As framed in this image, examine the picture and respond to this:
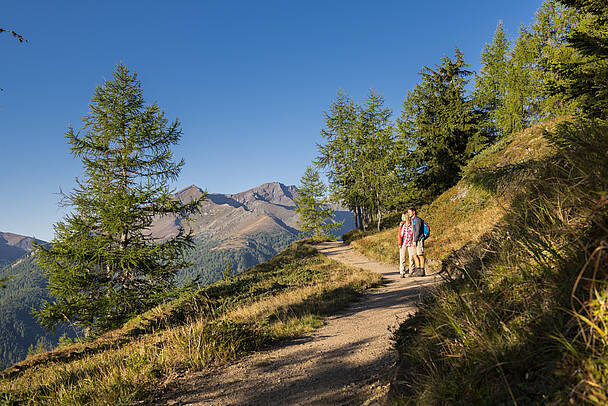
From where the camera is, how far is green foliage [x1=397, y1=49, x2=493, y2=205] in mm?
26141

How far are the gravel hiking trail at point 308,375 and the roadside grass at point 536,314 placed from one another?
0.70 m

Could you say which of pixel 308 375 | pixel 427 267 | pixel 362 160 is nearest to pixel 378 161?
pixel 362 160

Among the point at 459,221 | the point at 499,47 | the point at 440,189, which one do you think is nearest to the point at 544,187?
the point at 459,221

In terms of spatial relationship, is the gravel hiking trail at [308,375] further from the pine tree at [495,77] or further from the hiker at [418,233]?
the pine tree at [495,77]

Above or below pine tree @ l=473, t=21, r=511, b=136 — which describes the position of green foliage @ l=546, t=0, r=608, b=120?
below

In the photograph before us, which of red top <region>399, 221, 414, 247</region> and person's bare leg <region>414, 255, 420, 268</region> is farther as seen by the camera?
person's bare leg <region>414, 255, 420, 268</region>

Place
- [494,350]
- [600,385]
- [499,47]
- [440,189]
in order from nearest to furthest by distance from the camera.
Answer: [600,385] → [494,350] → [440,189] → [499,47]

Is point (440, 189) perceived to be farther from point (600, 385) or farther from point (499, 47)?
point (600, 385)

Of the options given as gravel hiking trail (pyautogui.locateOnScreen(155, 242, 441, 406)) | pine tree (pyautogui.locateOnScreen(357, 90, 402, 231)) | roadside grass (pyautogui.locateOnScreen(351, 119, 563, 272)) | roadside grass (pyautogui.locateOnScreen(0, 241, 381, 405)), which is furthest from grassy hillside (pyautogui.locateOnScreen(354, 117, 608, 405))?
pine tree (pyautogui.locateOnScreen(357, 90, 402, 231))

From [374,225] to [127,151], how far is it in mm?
24320

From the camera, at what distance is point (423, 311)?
3635mm

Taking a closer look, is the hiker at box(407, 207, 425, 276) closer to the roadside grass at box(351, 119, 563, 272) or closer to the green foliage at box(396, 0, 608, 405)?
the roadside grass at box(351, 119, 563, 272)

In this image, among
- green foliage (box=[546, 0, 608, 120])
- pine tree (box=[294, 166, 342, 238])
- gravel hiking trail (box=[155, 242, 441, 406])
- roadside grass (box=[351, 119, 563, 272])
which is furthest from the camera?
pine tree (box=[294, 166, 342, 238])

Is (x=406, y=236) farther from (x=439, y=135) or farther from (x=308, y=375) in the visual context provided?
(x=439, y=135)
